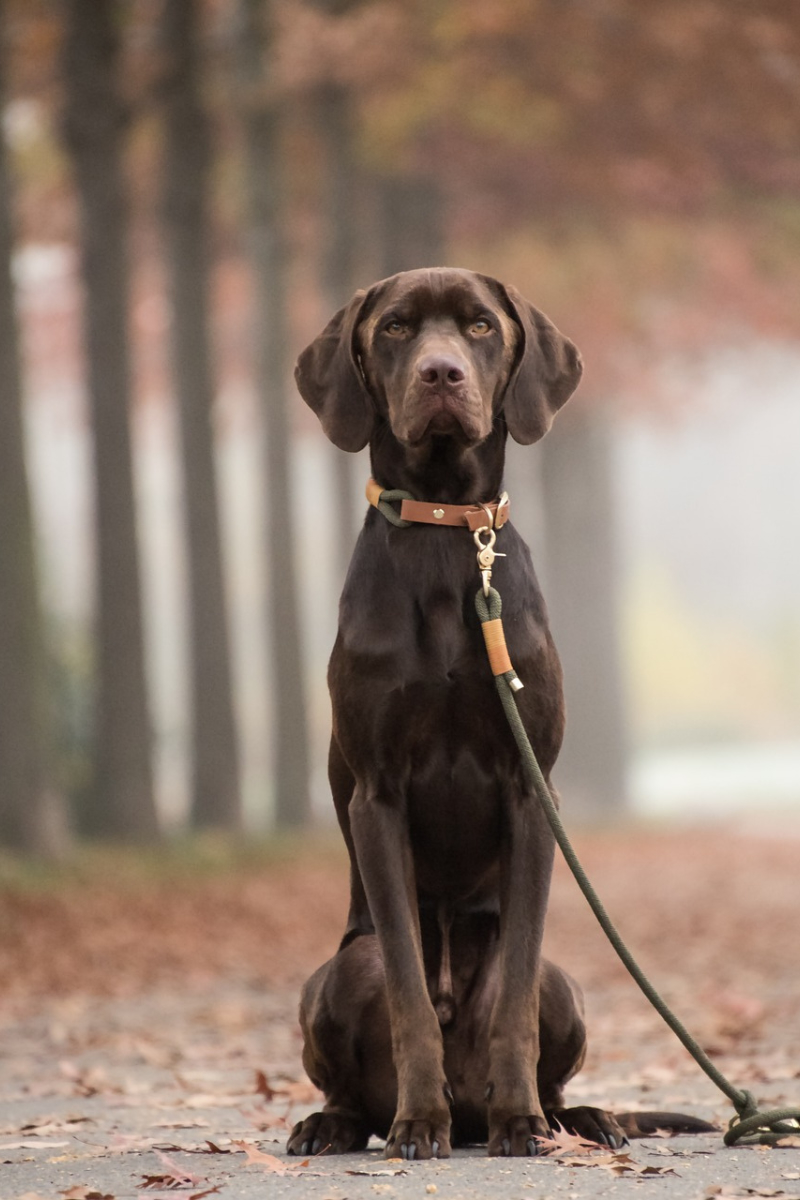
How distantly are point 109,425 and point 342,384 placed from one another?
1153 cm

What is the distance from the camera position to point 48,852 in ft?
44.8

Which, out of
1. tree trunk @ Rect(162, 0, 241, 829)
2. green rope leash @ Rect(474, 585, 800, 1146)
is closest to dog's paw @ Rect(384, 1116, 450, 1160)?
green rope leash @ Rect(474, 585, 800, 1146)

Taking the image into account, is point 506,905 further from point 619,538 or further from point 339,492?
point 619,538

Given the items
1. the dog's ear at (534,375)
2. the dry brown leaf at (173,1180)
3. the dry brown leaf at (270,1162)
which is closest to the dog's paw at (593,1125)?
the dry brown leaf at (270,1162)

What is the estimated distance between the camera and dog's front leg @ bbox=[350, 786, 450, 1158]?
4.63 metres

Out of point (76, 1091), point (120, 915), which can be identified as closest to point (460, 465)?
point (76, 1091)

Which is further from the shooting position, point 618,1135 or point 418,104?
point 418,104

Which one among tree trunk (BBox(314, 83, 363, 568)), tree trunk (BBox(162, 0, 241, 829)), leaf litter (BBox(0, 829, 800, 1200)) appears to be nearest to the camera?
leaf litter (BBox(0, 829, 800, 1200))

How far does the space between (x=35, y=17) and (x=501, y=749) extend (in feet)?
48.6

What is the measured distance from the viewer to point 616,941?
5012mm

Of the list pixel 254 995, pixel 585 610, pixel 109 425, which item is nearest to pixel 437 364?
pixel 254 995

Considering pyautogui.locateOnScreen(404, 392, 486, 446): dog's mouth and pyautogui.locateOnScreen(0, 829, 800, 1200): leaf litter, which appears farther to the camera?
pyautogui.locateOnScreen(0, 829, 800, 1200): leaf litter

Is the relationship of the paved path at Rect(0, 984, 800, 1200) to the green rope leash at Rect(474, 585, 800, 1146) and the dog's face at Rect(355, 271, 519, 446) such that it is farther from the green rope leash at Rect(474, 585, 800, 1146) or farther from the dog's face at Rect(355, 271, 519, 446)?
the dog's face at Rect(355, 271, 519, 446)

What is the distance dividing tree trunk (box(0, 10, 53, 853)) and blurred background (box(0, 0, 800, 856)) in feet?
0.07
